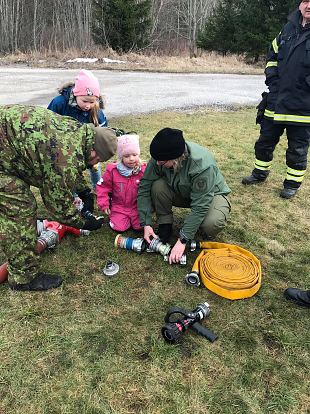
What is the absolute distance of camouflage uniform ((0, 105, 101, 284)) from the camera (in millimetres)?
2461

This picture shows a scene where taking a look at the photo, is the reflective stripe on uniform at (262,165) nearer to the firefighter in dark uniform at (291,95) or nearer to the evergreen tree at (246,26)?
the firefighter in dark uniform at (291,95)

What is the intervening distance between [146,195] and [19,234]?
130 centimetres

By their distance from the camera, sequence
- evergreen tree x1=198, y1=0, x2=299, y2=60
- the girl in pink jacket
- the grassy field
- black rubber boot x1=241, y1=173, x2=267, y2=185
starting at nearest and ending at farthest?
the grassy field < the girl in pink jacket < black rubber boot x1=241, y1=173, x2=267, y2=185 < evergreen tree x1=198, y1=0, x2=299, y2=60

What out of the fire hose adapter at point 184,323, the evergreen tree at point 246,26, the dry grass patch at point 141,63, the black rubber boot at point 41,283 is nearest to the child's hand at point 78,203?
the black rubber boot at point 41,283

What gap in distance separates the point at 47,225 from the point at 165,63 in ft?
61.1

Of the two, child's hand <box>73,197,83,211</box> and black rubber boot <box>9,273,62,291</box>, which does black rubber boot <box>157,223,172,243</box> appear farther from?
black rubber boot <box>9,273,62,291</box>

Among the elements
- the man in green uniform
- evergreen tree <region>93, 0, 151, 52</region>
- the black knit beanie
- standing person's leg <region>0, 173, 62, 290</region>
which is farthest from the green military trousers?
evergreen tree <region>93, 0, 151, 52</region>

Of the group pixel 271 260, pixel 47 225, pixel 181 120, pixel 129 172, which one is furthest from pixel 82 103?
pixel 181 120

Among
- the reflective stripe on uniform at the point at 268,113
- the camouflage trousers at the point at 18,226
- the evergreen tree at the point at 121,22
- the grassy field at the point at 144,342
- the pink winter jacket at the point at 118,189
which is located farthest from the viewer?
the evergreen tree at the point at 121,22

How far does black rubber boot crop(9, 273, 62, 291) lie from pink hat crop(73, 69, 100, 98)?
1741 millimetres

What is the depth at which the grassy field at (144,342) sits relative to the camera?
2.18m

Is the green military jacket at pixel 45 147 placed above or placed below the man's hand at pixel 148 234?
above

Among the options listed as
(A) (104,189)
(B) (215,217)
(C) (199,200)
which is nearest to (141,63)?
(A) (104,189)

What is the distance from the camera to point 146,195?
142 inches
